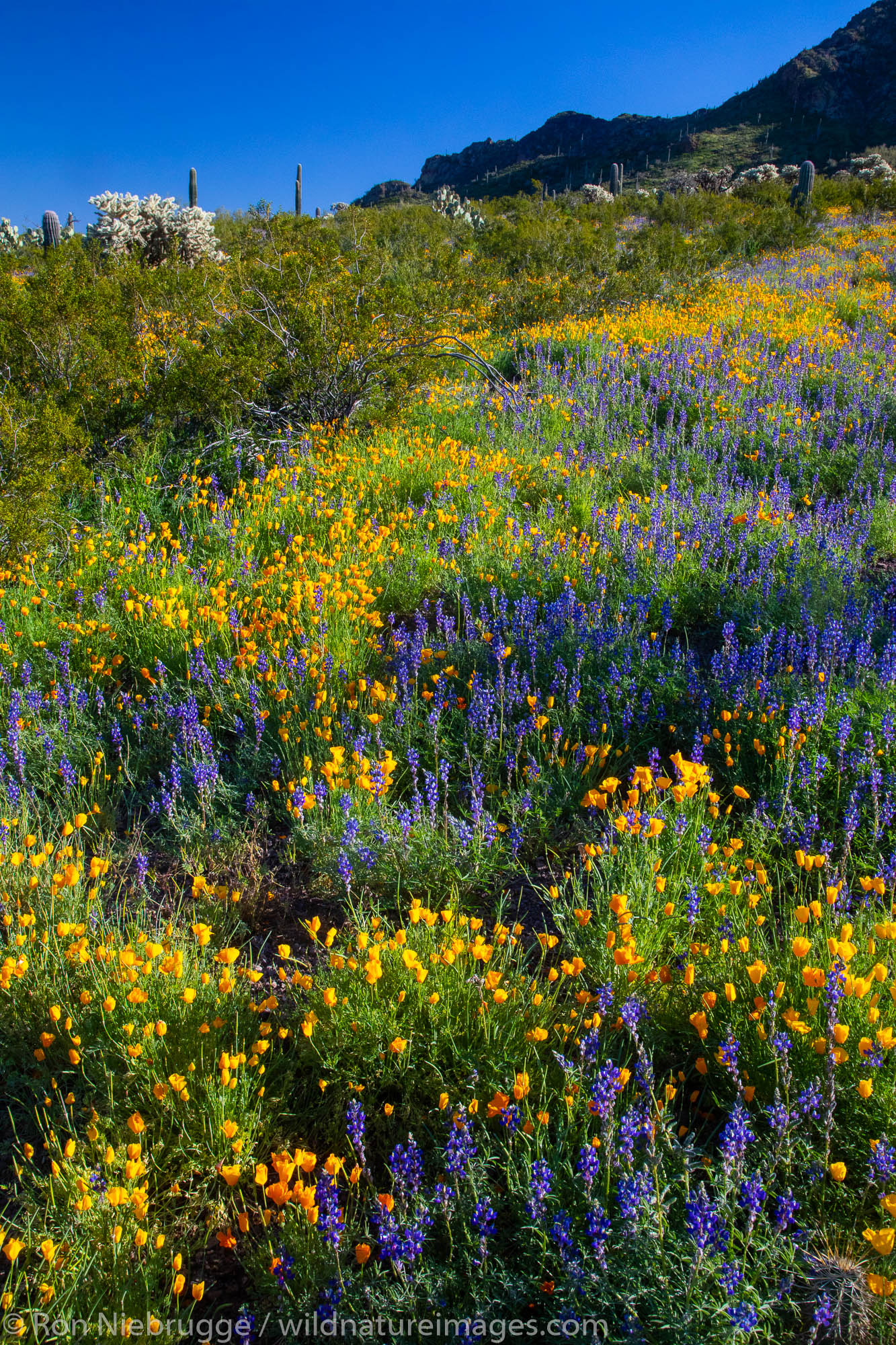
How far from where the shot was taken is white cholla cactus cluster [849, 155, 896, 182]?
92.6 feet

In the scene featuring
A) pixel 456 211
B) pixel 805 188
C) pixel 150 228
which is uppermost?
pixel 456 211

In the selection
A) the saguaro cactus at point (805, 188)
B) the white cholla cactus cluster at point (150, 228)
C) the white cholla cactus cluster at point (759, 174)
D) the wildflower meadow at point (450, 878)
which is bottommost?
the wildflower meadow at point (450, 878)

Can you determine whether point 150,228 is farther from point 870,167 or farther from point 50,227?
point 870,167

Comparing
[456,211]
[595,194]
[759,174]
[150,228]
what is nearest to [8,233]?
[150,228]

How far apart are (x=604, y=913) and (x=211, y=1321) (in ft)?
4.44

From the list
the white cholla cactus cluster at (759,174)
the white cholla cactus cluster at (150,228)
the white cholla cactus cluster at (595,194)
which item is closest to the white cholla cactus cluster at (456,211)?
the white cholla cactus cluster at (595,194)

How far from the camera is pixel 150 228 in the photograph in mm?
17297

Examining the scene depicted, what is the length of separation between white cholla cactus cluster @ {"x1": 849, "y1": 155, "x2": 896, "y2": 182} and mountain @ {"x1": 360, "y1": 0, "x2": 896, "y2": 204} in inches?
237

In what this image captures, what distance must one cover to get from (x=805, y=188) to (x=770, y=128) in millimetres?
32914

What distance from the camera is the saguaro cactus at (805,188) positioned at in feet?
65.9

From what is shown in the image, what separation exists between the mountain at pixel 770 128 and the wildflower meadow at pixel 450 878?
40462 mm

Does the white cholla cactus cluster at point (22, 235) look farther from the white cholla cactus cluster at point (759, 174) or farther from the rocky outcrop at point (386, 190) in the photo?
the rocky outcrop at point (386, 190)

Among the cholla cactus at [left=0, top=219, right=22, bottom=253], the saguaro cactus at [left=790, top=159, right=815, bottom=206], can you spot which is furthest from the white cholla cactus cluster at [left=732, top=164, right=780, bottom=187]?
the cholla cactus at [left=0, top=219, right=22, bottom=253]

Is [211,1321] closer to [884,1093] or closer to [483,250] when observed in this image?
[884,1093]
